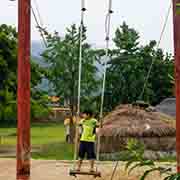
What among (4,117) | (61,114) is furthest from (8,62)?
(61,114)

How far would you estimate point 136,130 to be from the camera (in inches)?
553

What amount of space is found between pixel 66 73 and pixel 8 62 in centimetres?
549

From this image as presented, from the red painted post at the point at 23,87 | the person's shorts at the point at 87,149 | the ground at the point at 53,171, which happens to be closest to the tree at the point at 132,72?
the ground at the point at 53,171

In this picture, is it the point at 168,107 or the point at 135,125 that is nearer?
the point at 135,125

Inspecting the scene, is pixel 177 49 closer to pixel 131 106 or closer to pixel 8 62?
pixel 131 106

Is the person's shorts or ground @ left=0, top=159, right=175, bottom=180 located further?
ground @ left=0, top=159, right=175, bottom=180

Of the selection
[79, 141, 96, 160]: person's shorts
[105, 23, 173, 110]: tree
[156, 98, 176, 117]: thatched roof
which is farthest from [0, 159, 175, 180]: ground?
[105, 23, 173, 110]: tree

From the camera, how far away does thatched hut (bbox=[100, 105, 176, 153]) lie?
1401 cm

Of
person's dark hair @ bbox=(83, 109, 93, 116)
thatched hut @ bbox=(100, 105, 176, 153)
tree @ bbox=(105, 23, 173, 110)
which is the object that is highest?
tree @ bbox=(105, 23, 173, 110)

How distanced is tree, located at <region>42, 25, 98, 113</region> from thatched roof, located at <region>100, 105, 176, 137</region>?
6.14m

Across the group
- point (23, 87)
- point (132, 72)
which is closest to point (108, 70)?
point (132, 72)

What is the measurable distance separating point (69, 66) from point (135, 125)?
7913mm

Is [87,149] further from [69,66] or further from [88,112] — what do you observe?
[69,66]

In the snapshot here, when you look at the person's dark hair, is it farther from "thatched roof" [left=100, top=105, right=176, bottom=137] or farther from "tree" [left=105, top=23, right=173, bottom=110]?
"tree" [left=105, top=23, right=173, bottom=110]
